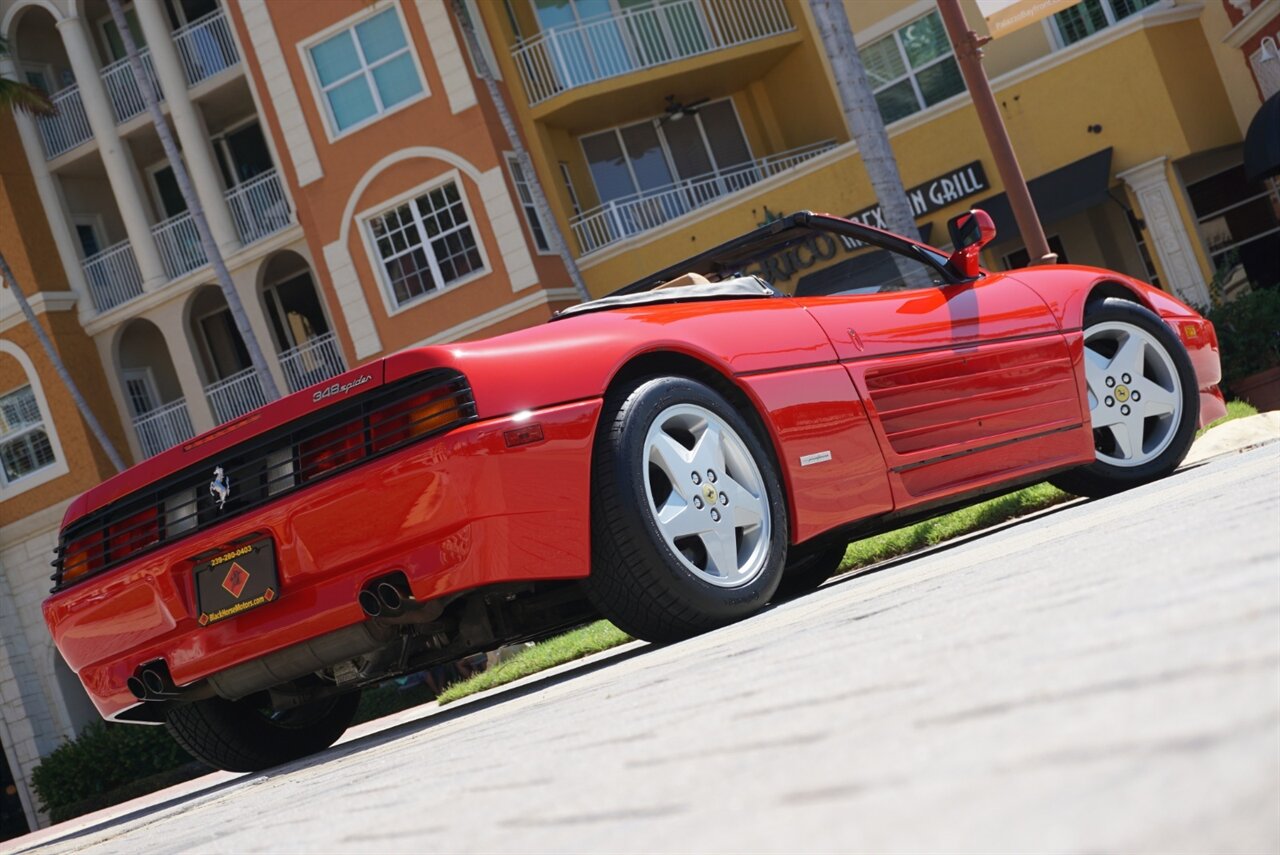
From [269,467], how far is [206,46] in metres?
25.9

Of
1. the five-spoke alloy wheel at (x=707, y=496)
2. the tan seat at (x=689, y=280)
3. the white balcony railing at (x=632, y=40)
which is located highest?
the white balcony railing at (x=632, y=40)

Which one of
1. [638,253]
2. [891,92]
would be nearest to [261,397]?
[638,253]

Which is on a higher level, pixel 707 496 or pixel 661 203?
pixel 661 203

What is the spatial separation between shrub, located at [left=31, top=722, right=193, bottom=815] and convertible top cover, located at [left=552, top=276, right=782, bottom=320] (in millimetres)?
17062

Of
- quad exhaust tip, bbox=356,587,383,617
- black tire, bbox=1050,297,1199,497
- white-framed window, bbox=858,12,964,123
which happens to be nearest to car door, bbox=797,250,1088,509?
black tire, bbox=1050,297,1199,497

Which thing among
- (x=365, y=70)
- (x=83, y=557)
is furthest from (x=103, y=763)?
(x=83, y=557)

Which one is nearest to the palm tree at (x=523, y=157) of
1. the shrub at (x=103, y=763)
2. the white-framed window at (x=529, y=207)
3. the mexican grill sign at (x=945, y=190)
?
the white-framed window at (x=529, y=207)

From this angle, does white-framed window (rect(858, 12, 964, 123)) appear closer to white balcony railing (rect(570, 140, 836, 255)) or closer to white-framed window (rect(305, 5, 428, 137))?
white balcony railing (rect(570, 140, 836, 255))

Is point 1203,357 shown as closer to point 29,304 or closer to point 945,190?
point 945,190

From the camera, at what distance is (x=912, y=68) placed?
2358 centimetres

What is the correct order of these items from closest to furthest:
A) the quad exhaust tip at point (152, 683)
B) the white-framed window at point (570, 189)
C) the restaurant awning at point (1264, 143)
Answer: the quad exhaust tip at point (152, 683)
the restaurant awning at point (1264, 143)
the white-framed window at point (570, 189)

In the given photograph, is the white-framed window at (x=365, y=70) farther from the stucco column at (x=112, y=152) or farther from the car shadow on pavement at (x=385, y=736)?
the car shadow on pavement at (x=385, y=736)

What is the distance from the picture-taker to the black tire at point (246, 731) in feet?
17.3

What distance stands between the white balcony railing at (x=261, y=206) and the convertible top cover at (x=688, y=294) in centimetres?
2331
